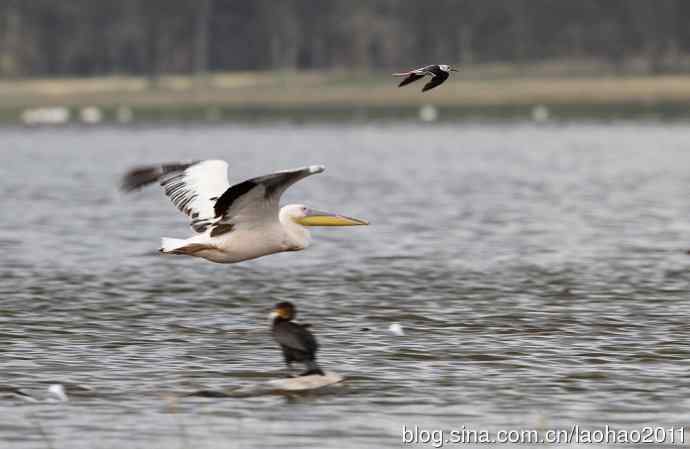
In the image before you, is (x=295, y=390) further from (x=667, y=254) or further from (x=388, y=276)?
(x=667, y=254)

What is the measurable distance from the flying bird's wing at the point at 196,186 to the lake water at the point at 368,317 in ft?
3.92

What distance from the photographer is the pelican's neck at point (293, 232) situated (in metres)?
15.5

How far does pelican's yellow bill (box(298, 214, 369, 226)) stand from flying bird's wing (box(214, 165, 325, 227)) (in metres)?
0.34

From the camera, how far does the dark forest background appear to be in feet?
445

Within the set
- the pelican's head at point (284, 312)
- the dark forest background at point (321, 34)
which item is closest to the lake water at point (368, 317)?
the pelican's head at point (284, 312)

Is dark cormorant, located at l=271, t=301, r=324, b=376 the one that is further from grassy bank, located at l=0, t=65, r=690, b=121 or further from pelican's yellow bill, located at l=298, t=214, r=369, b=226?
grassy bank, located at l=0, t=65, r=690, b=121

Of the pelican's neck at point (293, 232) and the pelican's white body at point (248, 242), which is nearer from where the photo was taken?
the pelican's white body at point (248, 242)

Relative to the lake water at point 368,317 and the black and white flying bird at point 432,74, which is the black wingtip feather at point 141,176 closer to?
the lake water at point 368,317

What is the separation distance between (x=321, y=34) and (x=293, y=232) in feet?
415

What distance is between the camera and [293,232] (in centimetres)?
1550

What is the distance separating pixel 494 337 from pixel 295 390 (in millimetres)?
3385

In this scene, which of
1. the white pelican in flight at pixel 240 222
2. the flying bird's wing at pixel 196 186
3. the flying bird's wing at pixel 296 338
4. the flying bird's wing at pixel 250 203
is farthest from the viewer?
the flying bird's wing at pixel 196 186

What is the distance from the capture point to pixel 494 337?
1648 centimetres

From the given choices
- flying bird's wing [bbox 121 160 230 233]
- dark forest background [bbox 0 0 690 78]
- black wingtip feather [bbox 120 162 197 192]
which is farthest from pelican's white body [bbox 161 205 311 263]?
dark forest background [bbox 0 0 690 78]
